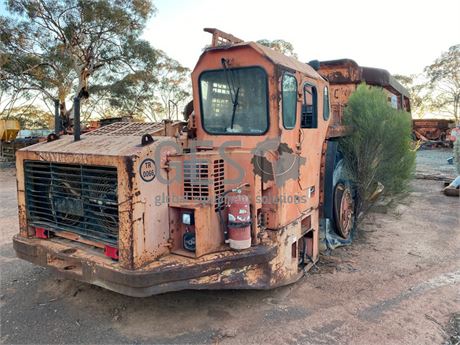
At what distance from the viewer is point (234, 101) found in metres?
3.94

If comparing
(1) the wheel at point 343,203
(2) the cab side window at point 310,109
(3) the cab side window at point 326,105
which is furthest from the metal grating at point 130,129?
(1) the wheel at point 343,203

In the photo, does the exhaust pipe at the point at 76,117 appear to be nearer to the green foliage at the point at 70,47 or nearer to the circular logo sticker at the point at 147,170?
the circular logo sticker at the point at 147,170

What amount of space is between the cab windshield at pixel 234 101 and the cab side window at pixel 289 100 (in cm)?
21

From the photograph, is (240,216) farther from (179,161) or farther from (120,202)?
(120,202)

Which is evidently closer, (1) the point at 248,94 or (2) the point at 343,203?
(1) the point at 248,94

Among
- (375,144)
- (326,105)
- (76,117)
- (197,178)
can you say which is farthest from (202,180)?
(375,144)

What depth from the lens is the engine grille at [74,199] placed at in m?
3.34

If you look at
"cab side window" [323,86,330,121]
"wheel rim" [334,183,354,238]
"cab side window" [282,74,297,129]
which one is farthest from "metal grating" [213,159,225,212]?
"wheel rim" [334,183,354,238]

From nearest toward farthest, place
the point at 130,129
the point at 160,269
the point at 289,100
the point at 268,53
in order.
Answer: the point at 160,269 → the point at 268,53 → the point at 289,100 → the point at 130,129

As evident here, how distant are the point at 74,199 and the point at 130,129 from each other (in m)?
1.00

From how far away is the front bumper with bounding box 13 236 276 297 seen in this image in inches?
124

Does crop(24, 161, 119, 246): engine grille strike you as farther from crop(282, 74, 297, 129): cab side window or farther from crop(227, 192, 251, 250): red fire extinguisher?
crop(282, 74, 297, 129): cab side window

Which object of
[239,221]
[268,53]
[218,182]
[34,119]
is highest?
[34,119]

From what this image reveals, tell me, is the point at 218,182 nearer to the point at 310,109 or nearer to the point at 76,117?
the point at 76,117
